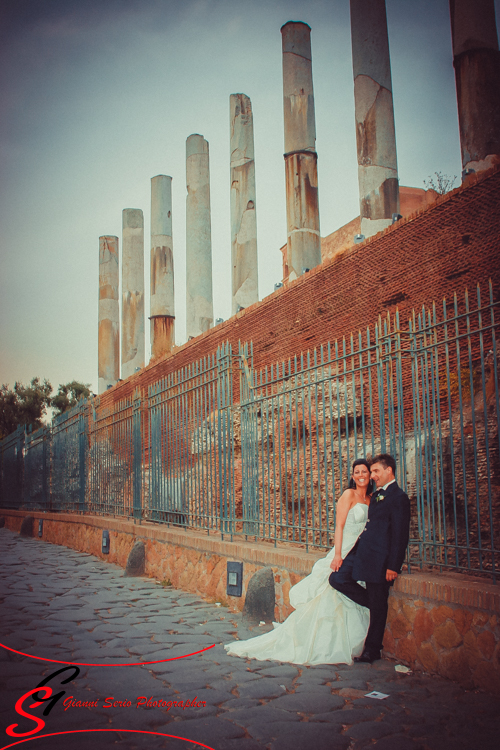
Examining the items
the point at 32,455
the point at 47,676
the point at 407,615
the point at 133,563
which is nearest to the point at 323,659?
the point at 407,615

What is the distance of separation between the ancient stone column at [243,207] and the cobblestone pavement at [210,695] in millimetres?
10373

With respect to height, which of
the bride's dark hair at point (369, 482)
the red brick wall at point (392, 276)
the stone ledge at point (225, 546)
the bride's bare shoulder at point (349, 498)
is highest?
the red brick wall at point (392, 276)

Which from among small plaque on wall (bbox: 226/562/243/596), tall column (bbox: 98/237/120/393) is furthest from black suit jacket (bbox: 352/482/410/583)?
tall column (bbox: 98/237/120/393)

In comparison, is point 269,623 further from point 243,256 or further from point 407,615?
point 243,256

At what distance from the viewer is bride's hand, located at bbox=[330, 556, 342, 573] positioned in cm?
446

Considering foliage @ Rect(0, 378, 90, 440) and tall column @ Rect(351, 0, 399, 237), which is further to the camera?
foliage @ Rect(0, 378, 90, 440)

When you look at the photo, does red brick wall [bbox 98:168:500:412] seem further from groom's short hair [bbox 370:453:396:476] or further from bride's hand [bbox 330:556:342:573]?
bride's hand [bbox 330:556:342:573]

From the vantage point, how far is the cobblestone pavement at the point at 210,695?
2.88 m

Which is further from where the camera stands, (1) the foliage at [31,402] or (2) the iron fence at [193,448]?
(1) the foliage at [31,402]

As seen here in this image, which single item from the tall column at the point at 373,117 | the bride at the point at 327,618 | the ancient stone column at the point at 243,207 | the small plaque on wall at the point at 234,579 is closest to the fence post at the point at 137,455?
the small plaque on wall at the point at 234,579

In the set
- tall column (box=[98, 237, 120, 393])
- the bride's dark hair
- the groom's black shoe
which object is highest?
tall column (box=[98, 237, 120, 393])

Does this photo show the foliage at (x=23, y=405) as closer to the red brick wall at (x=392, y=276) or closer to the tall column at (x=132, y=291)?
the tall column at (x=132, y=291)

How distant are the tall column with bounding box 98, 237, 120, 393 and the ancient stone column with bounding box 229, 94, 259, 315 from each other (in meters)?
8.26

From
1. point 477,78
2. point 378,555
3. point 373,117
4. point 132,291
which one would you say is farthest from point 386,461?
point 132,291
